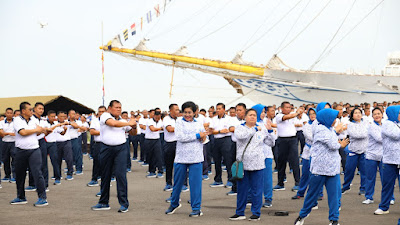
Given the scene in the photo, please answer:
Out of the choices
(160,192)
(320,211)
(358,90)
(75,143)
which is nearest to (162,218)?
(320,211)

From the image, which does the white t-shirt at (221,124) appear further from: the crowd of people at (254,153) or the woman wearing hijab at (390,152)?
the woman wearing hijab at (390,152)

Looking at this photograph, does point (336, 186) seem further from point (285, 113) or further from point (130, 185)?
point (130, 185)

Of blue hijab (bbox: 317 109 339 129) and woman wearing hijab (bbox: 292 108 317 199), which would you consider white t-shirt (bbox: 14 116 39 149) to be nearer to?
woman wearing hijab (bbox: 292 108 317 199)

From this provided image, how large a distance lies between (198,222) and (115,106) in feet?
Answer: 7.87

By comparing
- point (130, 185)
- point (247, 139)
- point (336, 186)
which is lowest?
point (130, 185)

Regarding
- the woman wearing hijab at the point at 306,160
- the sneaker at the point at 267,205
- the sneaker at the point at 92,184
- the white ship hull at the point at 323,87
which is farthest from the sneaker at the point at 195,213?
the white ship hull at the point at 323,87

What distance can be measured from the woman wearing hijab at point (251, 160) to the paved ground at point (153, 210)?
0.92ft

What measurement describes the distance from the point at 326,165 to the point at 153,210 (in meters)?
3.17

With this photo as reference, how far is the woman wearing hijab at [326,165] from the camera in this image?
766 cm

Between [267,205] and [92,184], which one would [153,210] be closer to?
[267,205]

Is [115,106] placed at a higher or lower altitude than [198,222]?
higher

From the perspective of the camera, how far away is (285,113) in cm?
1120

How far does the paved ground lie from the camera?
8375mm

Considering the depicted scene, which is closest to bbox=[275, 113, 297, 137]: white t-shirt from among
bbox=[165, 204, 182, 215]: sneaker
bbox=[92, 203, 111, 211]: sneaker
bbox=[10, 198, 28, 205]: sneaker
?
bbox=[165, 204, 182, 215]: sneaker
